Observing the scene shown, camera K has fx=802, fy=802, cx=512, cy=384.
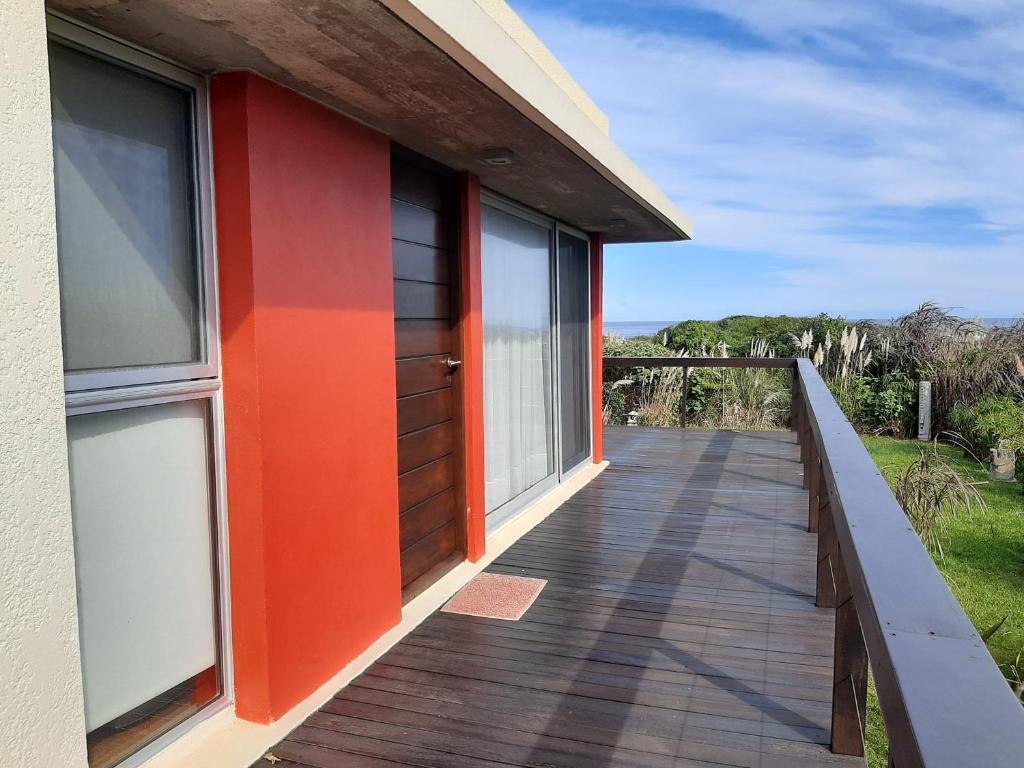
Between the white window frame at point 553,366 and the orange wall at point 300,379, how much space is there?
1.53m

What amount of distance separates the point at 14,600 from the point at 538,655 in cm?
204

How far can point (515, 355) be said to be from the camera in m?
5.30

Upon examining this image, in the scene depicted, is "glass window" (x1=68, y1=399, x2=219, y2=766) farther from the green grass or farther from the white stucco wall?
the green grass

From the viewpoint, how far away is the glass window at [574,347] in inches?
249

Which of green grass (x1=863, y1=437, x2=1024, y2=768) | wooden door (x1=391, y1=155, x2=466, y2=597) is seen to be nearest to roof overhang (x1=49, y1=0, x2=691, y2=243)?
wooden door (x1=391, y1=155, x2=466, y2=597)

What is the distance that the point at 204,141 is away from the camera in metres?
2.44

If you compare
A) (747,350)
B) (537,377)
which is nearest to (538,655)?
(537,377)

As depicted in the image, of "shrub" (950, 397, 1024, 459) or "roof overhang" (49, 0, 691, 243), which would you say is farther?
"shrub" (950, 397, 1024, 459)

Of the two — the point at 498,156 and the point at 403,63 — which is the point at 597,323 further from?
the point at 403,63

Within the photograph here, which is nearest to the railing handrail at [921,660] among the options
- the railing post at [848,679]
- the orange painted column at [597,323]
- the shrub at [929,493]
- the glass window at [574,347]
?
the railing post at [848,679]

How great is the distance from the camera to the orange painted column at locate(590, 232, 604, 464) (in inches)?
276

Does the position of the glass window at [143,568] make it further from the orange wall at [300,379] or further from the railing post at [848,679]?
the railing post at [848,679]

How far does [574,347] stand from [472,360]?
2.62m

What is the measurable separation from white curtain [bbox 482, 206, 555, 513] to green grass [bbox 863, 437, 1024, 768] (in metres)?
2.16
